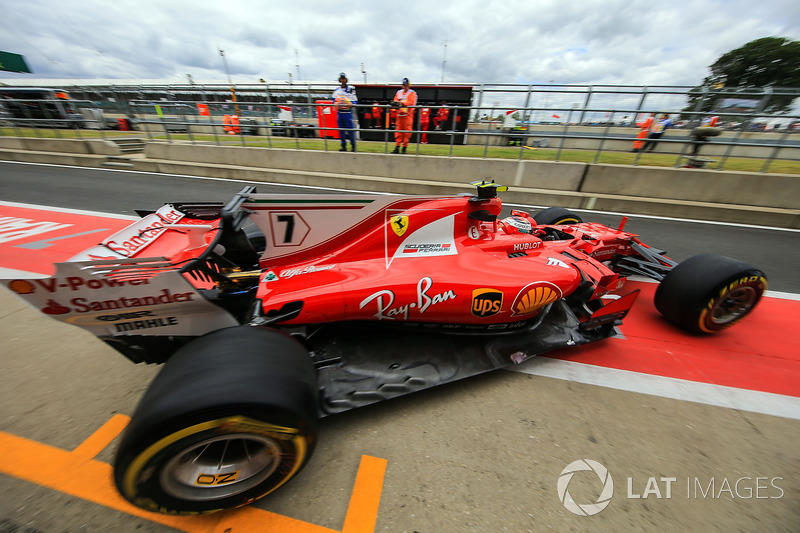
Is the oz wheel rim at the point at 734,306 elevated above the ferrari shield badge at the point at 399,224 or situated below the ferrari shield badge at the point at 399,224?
below

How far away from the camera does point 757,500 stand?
1570mm

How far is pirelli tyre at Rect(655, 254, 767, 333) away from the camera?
258 centimetres

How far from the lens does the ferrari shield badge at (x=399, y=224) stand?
7.66 ft

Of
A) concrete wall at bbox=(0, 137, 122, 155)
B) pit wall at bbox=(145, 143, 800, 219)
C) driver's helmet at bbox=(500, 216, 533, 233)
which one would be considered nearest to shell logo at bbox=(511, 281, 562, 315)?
driver's helmet at bbox=(500, 216, 533, 233)

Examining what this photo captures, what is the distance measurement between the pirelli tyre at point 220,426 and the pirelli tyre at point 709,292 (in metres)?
3.29

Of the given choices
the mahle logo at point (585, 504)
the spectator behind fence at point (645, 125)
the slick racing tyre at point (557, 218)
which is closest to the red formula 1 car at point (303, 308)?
the mahle logo at point (585, 504)

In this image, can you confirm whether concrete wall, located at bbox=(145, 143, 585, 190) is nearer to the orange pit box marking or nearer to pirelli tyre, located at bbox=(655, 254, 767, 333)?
pirelli tyre, located at bbox=(655, 254, 767, 333)

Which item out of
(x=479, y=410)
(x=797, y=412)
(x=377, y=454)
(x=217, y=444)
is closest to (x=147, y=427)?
(x=217, y=444)

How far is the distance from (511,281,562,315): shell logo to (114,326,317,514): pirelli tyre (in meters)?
1.57

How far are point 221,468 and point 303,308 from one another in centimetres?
90

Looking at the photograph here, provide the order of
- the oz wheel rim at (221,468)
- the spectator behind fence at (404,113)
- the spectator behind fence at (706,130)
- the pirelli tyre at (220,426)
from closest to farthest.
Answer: the pirelli tyre at (220,426)
the oz wheel rim at (221,468)
the spectator behind fence at (706,130)
the spectator behind fence at (404,113)

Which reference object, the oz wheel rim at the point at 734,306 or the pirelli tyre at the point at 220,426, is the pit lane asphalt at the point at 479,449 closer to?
the pirelli tyre at the point at 220,426

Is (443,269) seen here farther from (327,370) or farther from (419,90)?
(419,90)

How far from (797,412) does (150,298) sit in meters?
4.32
